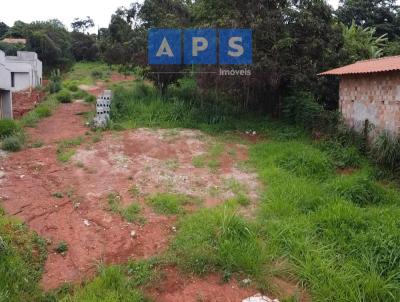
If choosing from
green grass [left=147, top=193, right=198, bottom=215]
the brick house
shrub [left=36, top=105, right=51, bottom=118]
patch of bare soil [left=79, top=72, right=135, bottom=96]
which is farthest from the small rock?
patch of bare soil [left=79, top=72, right=135, bottom=96]

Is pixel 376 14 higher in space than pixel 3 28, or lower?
lower

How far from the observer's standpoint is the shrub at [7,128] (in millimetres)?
8750

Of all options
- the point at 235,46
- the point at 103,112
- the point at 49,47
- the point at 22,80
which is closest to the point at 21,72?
the point at 22,80

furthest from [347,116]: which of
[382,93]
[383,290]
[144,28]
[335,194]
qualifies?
[144,28]

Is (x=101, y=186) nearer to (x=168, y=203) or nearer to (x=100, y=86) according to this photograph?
(x=168, y=203)

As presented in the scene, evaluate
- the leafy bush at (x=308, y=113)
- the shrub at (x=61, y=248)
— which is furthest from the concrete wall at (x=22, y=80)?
the shrub at (x=61, y=248)

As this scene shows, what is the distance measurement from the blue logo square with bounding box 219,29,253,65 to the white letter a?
1933 millimetres

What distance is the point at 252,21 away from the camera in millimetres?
10148

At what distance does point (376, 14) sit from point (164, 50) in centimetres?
1677

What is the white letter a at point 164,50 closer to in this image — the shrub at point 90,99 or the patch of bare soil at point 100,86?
the shrub at point 90,99

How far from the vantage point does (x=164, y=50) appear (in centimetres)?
1196

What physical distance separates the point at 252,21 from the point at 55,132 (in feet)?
20.2

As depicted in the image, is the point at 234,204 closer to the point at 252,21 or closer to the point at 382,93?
the point at 382,93

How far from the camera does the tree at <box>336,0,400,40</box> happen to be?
21.9 meters
